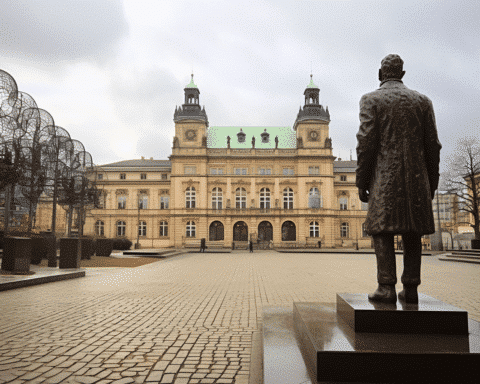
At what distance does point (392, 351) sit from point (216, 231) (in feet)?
165

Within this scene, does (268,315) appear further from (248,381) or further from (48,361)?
(48,361)

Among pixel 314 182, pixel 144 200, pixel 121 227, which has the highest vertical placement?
pixel 314 182

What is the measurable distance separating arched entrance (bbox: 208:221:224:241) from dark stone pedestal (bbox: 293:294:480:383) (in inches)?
1937

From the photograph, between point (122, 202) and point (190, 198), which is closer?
point (190, 198)

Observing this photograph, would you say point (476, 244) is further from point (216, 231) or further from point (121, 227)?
point (121, 227)

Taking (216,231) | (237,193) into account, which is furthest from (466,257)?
(216,231)

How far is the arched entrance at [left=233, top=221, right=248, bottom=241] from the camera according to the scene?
5283 cm

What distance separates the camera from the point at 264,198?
5394 centimetres

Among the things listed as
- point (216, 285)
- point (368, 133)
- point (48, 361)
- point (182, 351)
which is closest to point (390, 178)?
point (368, 133)

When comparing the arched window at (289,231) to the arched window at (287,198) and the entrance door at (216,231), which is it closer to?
the arched window at (287,198)

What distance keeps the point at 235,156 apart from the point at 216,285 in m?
44.0

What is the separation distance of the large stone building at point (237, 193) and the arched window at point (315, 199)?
0.15 m

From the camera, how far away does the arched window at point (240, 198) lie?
53781 millimetres

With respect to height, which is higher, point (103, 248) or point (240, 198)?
point (240, 198)
